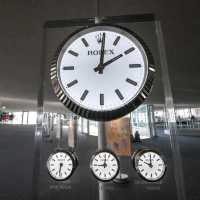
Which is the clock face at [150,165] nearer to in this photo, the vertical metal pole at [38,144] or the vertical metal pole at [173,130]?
the vertical metal pole at [173,130]

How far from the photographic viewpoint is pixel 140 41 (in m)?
0.72

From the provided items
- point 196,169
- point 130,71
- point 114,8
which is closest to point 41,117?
point 130,71

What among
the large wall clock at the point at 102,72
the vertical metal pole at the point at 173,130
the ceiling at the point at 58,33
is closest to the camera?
the large wall clock at the point at 102,72

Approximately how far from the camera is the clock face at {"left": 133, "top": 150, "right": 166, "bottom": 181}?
2.49 feet

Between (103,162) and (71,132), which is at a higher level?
(71,132)

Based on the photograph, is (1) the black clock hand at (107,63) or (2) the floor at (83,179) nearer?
(1) the black clock hand at (107,63)

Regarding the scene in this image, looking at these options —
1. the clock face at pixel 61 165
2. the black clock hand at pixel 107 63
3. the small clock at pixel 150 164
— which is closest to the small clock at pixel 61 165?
the clock face at pixel 61 165

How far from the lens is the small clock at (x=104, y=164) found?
0.74m

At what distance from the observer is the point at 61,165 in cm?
77

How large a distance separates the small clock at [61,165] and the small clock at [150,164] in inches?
9.2

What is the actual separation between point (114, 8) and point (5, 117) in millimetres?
1281

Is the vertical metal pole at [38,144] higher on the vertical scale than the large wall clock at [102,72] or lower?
lower

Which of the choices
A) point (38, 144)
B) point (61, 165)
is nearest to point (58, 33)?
point (38, 144)

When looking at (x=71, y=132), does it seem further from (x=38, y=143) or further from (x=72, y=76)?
(x=72, y=76)
